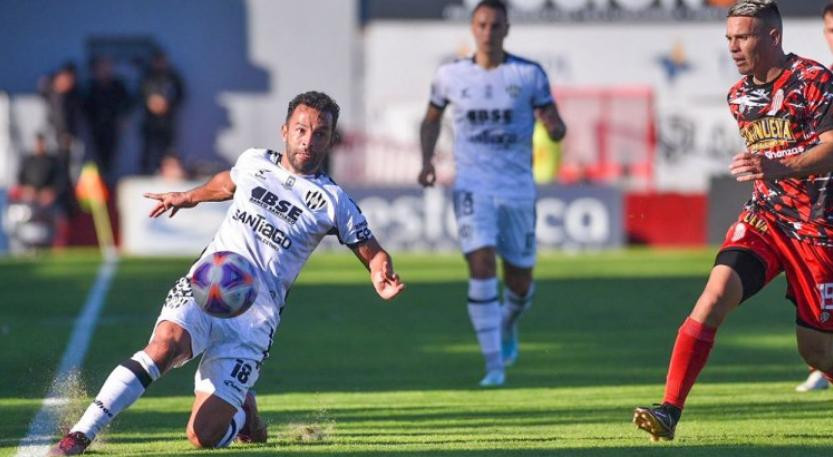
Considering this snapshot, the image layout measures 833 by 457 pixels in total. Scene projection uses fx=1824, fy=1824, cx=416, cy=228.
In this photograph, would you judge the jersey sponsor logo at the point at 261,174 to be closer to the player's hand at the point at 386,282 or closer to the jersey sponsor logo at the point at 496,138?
the player's hand at the point at 386,282

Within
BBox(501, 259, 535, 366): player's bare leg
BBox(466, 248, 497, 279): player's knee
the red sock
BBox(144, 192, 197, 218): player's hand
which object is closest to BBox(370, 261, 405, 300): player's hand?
BBox(144, 192, 197, 218): player's hand

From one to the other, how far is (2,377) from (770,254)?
551 centimetres

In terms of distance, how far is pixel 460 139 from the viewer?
12.8 meters

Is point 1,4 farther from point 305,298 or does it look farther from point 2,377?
point 2,377

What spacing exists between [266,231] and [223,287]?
57 centimetres

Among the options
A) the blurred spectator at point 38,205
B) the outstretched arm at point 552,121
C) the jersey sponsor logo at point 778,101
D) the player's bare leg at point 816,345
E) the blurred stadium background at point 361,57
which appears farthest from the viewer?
the blurred stadium background at point 361,57

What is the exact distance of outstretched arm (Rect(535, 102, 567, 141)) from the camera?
40.1 feet

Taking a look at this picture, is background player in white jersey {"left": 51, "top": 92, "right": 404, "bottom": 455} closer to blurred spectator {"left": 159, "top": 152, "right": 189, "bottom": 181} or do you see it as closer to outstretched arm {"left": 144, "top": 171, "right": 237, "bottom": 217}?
outstretched arm {"left": 144, "top": 171, "right": 237, "bottom": 217}

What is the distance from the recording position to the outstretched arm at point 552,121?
12219 mm

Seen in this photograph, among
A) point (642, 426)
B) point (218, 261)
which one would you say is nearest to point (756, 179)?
point (642, 426)

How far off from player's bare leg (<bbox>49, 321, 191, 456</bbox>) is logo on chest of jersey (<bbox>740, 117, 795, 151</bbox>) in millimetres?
2873

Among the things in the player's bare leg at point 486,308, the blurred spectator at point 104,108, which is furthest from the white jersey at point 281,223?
the blurred spectator at point 104,108

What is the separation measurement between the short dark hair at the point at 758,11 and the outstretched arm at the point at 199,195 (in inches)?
102

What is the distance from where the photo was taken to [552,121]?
12.4 meters
